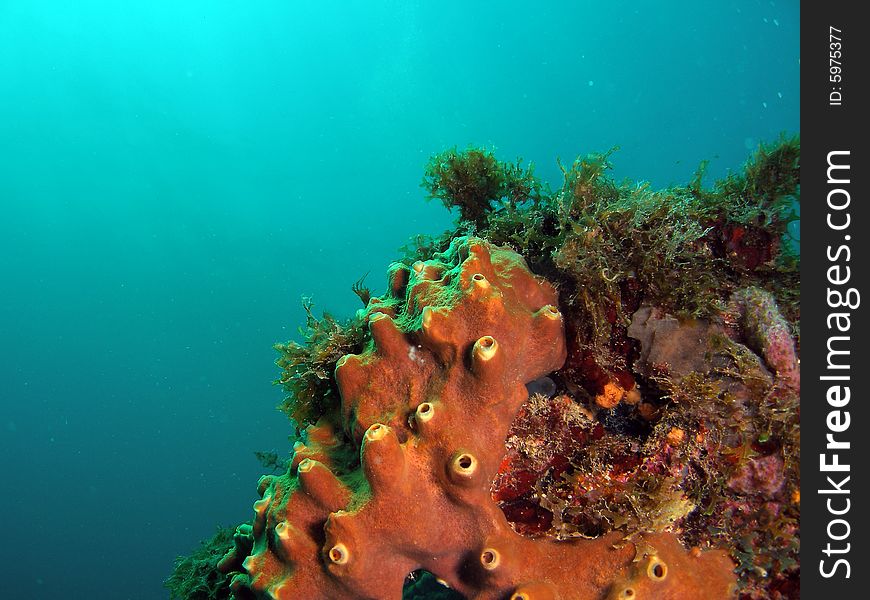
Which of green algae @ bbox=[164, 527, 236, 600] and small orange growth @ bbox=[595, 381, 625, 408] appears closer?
small orange growth @ bbox=[595, 381, 625, 408]

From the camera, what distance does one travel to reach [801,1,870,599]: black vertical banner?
2242 millimetres

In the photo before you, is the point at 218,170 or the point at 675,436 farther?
the point at 218,170

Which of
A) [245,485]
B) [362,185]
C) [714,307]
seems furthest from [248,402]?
[714,307]

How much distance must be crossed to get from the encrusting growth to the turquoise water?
96.7 feet

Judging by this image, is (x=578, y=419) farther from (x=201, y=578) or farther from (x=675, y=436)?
(x=201, y=578)

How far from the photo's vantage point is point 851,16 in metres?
2.51

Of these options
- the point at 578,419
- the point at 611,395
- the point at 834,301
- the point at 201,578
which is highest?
the point at 834,301

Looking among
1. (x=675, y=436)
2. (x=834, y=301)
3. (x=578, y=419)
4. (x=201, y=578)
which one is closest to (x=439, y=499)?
(x=578, y=419)

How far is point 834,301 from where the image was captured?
2.40 metres

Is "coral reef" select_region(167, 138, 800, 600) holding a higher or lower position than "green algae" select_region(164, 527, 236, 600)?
higher

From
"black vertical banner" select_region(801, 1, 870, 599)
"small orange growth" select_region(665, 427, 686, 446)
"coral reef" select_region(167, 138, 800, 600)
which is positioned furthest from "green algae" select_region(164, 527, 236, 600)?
"black vertical banner" select_region(801, 1, 870, 599)

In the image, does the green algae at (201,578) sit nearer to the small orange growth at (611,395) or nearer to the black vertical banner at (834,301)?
the small orange growth at (611,395)

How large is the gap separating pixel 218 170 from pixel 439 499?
271 ft

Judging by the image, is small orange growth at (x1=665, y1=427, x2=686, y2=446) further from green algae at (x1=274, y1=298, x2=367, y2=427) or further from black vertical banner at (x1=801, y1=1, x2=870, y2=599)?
green algae at (x1=274, y1=298, x2=367, y2=427)
